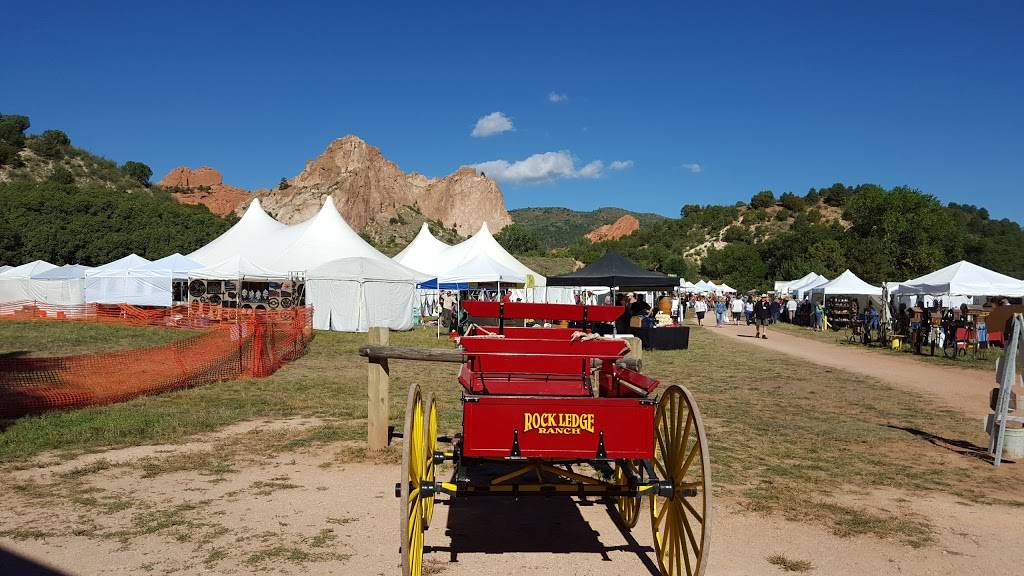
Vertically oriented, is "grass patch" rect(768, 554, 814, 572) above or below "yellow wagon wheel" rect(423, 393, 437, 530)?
below

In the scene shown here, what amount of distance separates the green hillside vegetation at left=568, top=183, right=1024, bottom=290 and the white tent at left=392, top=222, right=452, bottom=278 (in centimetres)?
4105

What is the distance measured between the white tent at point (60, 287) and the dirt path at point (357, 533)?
33.9 metres

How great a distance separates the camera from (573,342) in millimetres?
4961

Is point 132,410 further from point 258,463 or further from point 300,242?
point 300,242

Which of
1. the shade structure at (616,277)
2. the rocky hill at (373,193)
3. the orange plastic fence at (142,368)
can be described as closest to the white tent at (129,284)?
the orange plastic fence at (142,368)

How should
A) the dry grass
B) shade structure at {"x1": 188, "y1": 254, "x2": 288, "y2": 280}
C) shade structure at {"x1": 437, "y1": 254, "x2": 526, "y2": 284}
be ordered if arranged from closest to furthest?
the dry grass → shade structure at {"x1": 437, "y1": 254, "x2": 526, "y2": 284} → shade structure at {"x1": 188, "y1": 254, "x2": 288, "y2": 280}

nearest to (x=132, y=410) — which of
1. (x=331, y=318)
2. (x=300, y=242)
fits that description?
(x=331, y=318)

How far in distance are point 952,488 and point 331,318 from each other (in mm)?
23729

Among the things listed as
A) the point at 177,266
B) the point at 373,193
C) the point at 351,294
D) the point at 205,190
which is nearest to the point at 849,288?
the point at 351,294

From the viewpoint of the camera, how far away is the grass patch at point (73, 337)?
18500 mm

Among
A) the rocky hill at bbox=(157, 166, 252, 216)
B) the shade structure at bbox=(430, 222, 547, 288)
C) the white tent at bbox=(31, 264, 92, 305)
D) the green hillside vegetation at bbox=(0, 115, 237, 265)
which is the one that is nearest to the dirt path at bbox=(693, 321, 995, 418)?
the shade structure at bbox=(430, 222, 547, 288)

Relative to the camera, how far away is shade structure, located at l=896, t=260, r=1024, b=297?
25703 mm

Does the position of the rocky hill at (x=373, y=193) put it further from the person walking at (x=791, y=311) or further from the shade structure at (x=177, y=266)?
the shade structure at (x=177, y=266)

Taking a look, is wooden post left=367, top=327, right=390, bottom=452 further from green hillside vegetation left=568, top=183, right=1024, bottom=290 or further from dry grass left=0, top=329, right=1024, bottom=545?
green hillside vegetation left=568, top=183, right=1024, bottom=290
